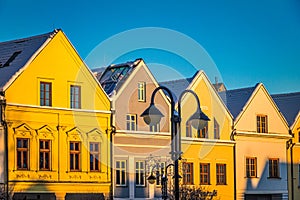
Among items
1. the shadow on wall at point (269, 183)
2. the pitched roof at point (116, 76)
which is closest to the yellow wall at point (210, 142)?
the shadow on wall at point (269, 183)

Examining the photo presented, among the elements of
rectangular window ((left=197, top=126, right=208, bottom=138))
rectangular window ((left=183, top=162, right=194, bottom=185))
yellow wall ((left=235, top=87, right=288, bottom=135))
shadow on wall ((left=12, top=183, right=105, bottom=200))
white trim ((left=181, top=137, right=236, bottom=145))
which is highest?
yellow wall ((left=235, top=87, right=288, bottom=135))

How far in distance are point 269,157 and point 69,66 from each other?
68.4 ft

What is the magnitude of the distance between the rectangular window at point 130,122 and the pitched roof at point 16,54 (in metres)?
7.70

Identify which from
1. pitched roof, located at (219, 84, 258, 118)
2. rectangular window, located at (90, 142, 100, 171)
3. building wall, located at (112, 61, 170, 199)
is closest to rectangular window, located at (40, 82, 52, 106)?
rectangular window, located at (90, 142, 100, 171)

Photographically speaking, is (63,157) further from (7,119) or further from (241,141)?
(241,141)

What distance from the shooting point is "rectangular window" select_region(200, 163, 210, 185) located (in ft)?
187

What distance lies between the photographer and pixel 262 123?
206 feet

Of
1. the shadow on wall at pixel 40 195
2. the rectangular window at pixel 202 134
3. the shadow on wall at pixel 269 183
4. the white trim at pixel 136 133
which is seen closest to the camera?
the shadow on wall at pixel 40 195

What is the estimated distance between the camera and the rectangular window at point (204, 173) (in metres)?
57.0

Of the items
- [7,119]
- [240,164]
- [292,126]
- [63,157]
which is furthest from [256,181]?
[7,119]

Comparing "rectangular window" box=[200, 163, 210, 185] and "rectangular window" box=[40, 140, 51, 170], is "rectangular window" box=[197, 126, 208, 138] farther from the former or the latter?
"rectangular window" box=[40, 140, 51, 170]

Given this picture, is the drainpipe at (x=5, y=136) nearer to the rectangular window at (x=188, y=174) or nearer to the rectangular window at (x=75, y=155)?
the rectangular window at (x=75, y=155)

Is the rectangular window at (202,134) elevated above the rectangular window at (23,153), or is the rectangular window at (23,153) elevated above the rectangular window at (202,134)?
the rectangular window at (202,134)

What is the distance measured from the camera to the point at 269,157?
63000 millimetres
